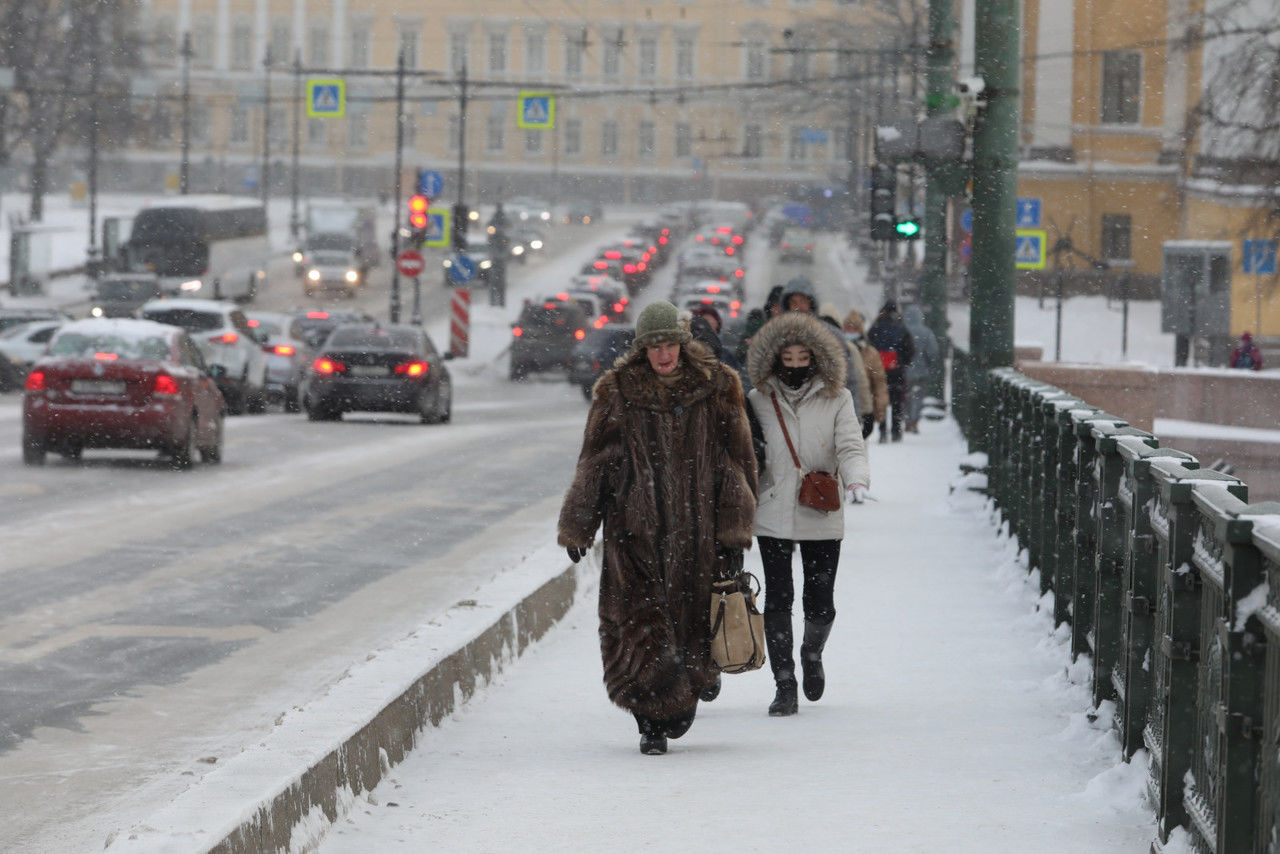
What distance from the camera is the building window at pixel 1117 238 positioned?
6203 cm

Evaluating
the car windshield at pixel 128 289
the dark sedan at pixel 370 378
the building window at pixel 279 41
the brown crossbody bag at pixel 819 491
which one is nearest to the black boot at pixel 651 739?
the brown crossbody bag at pixel 819 491

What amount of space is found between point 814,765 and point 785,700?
1.08 m

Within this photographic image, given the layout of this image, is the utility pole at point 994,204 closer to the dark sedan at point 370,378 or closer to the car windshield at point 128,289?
the dark sedan at point 370,378

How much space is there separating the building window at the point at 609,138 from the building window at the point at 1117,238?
67564 mm

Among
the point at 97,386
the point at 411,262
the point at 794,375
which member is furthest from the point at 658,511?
the point at 411,262

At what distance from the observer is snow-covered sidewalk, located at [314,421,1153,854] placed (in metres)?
6.00

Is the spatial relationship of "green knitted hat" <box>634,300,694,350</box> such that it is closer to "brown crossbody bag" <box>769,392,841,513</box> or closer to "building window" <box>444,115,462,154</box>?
"brown crossbody bag" <box>769,392,841,513</box>

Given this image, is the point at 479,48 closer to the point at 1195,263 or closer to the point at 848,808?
the point at 1195,263

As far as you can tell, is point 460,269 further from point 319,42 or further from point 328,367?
point 319,42

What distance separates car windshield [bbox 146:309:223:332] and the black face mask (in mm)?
25106

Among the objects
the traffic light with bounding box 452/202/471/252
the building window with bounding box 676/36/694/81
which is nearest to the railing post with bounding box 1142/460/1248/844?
the traffic light with bounding box 452/202/471/252

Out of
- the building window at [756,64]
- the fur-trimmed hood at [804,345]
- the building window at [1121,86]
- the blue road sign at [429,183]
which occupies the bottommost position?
the fur-trimmed hood at [804,345]

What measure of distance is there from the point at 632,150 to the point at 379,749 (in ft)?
403

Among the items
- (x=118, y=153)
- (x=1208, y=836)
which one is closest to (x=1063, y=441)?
(x=1208, y=836)
